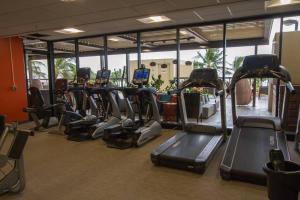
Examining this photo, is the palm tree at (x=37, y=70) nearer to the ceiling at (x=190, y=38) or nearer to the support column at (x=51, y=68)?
the ceiling at (x=190, y=38)

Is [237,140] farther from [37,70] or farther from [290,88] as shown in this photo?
[37,70]

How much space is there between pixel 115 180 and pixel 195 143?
1536mm

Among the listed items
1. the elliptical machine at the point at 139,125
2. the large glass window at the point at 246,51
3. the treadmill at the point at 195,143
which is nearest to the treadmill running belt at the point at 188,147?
the treadmill at the point at 195,143

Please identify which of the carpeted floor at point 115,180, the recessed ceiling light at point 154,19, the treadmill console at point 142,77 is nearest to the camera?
the carpeted floor at point 115,180

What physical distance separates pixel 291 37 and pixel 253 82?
3.85 metres

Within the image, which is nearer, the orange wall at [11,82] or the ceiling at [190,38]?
the orange wall at [11,82]

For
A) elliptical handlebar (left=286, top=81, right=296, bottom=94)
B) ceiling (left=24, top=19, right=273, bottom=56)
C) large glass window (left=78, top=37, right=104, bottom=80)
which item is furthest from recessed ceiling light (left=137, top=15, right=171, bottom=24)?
large glass window (left=78, top=37, right=104, bottom=80)

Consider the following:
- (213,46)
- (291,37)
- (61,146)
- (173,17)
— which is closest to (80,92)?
(61,146)

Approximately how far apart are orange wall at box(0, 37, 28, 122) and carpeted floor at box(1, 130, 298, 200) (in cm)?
287

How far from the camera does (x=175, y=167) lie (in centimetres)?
348

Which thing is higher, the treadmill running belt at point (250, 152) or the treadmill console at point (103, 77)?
the treadmill console at point (103, 77)

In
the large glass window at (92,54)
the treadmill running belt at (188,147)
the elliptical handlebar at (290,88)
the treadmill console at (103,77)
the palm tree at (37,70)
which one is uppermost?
the large glass window at (92,54)

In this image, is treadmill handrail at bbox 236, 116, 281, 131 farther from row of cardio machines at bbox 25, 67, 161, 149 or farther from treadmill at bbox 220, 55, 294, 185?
row of cardio machines at bbox 25, 67, 161, 149

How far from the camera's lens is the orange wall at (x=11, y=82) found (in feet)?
21.0
